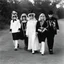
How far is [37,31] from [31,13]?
884mm

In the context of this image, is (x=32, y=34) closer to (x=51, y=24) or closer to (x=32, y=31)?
(x=32, y=31)

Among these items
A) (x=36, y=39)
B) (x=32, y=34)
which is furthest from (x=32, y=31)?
(x=36, y=39)

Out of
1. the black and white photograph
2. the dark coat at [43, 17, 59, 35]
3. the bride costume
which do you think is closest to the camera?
the black and white photograph

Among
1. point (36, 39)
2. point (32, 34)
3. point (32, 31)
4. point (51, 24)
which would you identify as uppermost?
point (51, 24)

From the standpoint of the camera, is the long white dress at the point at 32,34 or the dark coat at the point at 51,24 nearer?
the dark coat at the point at 51,24

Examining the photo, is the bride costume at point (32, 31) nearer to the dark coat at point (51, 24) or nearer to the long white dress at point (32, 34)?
the long white dress at point (32, 34)

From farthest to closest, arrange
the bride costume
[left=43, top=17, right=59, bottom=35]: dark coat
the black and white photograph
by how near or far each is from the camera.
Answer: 1. the bride costume
2. [left=43, top=17, right=59, bottom=35]: dark coat
3. the black and white photograph

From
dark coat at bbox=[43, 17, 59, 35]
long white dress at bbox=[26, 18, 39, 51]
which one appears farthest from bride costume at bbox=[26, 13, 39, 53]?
dark coat at bbox=[43, 17, 59, 35]

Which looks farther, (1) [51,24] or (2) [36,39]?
(2) [36,39]

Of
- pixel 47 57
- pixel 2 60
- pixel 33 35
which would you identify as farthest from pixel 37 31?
pixel 2 60

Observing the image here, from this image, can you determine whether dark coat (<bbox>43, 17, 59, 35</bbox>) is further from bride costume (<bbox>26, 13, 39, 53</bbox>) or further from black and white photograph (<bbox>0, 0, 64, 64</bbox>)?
bride costume (<bbox>26, 13, 39, 53</bbox>)

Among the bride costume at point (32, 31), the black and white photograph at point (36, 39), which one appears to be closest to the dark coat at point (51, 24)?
the black and white photograph at point (36, 39)

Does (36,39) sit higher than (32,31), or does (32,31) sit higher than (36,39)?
(32,31)

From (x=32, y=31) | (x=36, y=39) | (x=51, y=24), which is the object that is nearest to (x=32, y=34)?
(x=32, y=31)
